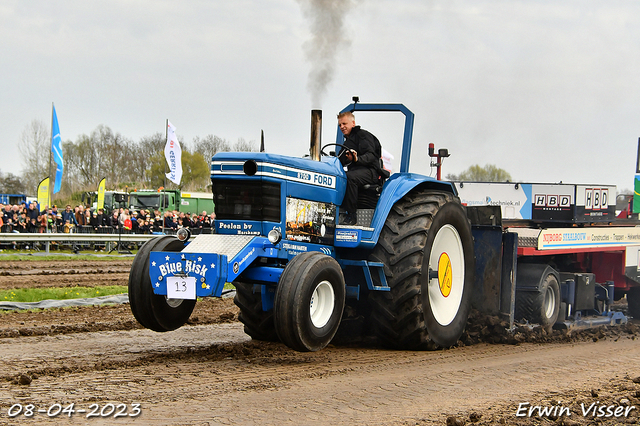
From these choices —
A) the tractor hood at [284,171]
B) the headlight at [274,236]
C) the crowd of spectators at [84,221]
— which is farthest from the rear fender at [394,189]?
the crowd of spectators at [84,221]

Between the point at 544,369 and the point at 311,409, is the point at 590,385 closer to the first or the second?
the point at 544,369

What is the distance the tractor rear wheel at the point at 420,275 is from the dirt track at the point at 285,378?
24 cm

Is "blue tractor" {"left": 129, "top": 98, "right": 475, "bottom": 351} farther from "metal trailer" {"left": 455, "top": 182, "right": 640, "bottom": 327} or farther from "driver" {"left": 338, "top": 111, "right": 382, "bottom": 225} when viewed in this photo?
"metal trailer" {"left": 455, "top": 182, "right": 640, "bottom": 327}

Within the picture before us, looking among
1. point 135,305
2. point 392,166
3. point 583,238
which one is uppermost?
point 392,166

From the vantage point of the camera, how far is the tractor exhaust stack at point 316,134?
7715mm

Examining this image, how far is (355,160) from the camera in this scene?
742 centimetres

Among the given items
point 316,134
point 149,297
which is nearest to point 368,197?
point 316,134

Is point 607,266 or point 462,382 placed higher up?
point 607,266

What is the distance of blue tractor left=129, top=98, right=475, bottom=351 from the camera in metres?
6.02

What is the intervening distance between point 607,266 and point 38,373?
9.17 metres

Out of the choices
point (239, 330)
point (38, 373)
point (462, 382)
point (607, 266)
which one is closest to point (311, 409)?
point (462, 382)

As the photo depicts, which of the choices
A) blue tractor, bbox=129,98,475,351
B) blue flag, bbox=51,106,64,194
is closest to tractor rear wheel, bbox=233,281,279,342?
blue tractor, bbox=129,98,475,351

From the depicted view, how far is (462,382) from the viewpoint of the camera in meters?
5.86

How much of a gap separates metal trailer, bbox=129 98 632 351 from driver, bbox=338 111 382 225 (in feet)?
0.38
